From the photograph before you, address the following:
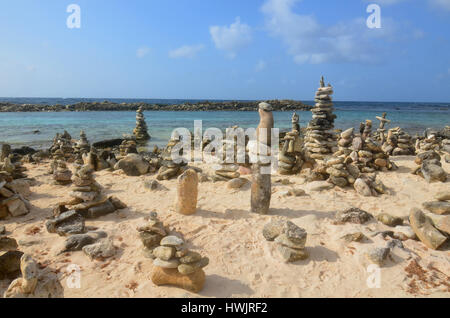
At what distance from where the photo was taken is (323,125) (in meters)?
11.8

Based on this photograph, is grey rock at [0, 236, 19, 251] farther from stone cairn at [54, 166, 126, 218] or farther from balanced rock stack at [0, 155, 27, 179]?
balanced rock stack at [0, 155, 27, 179]

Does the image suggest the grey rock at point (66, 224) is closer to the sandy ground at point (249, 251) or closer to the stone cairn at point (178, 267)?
the sandy ground at point (249, 251)

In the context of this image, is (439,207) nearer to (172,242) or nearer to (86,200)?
(172,242)

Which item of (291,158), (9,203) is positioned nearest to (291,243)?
(291,158)

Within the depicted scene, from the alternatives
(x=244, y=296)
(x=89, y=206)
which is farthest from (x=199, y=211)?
(x=244, y=296)

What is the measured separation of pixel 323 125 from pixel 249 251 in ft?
27.8

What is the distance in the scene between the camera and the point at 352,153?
9.13 m

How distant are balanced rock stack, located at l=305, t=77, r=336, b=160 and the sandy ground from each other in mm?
4168

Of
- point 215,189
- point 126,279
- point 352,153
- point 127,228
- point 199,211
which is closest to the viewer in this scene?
point 126,279

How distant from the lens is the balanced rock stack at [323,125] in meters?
11.7

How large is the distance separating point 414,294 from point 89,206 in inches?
247

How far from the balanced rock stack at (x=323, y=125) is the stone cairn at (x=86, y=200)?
27.7ft

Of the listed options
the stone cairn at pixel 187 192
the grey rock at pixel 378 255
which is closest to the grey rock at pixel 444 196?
the grey rock at pixel 378 255
